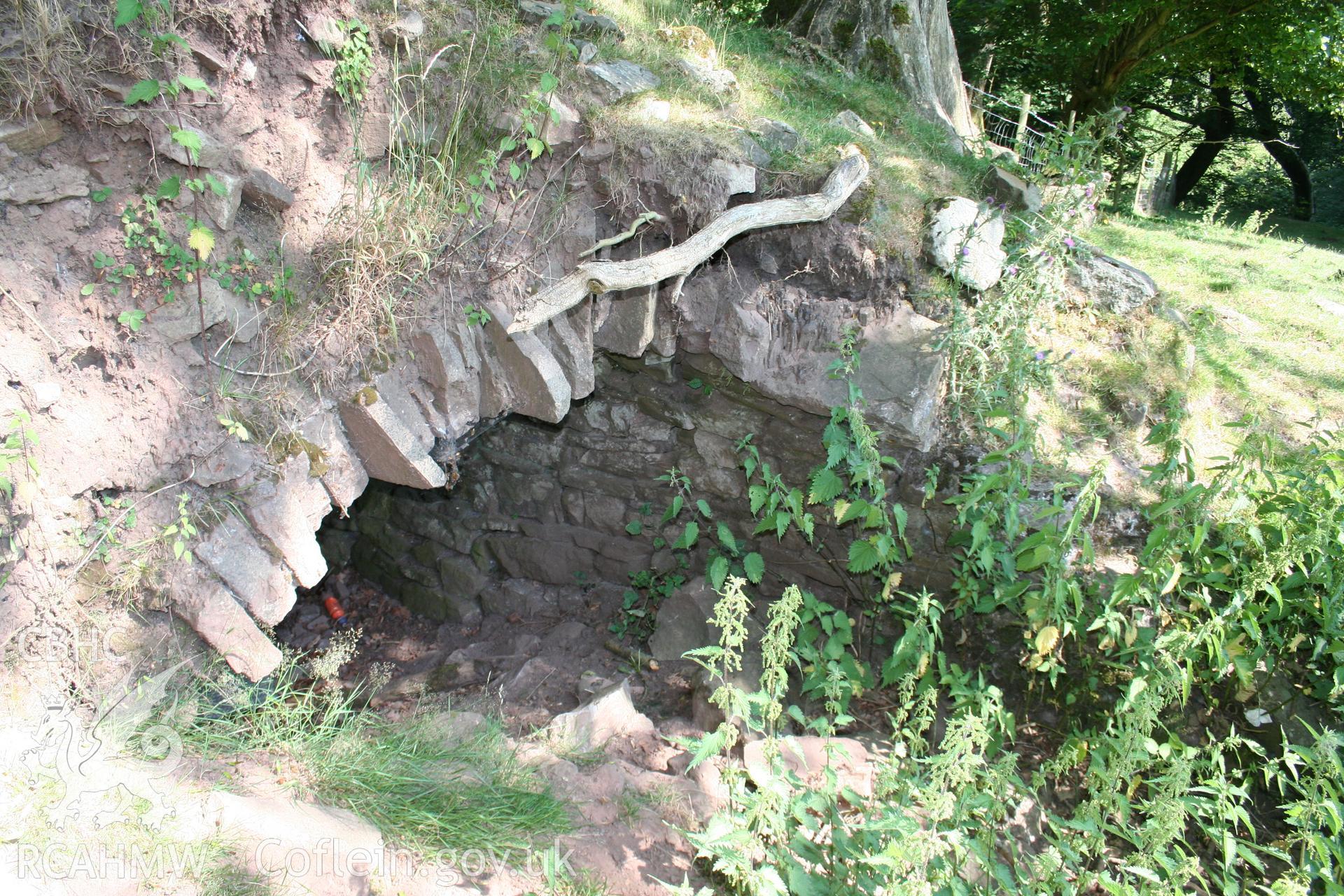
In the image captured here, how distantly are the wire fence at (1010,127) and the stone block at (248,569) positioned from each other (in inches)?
184

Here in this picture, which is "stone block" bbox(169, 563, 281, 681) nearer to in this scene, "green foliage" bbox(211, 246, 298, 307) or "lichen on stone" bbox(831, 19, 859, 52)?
"green foliage" bbox(211, 246, 298, 307)

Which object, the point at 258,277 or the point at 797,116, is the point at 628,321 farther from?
the point at 797,116

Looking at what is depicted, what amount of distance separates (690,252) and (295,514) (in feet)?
7.25

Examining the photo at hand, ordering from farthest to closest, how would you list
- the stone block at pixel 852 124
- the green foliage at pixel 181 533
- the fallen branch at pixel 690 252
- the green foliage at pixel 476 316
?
the stone block at pixel 852 124 → the fallen branch at pixel 690 252 → the green foliage at pixel 476 316 → the green foliage at pixel 181 533

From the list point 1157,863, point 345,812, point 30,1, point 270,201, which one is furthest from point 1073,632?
point 30,1

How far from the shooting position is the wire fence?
19.4 feet

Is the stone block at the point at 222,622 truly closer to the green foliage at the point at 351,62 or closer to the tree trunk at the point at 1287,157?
the green foliage at the point at 351,62

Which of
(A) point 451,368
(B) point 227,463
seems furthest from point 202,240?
(A) point 451,368

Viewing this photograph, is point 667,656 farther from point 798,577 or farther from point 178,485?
point 178,485

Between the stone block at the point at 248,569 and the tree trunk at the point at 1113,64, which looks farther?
the tree trunk at the point at 1113,64

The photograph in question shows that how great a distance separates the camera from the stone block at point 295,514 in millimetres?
3025

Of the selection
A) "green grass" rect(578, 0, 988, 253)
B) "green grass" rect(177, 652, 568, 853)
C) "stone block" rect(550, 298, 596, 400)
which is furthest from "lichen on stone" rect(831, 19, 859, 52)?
"green grass" rect(177, 652, 568, 853)

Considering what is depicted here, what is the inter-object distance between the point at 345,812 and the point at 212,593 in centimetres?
94

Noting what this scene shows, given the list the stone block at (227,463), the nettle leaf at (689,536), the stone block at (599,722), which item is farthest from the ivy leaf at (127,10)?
the nettle leaf at (689,536)
